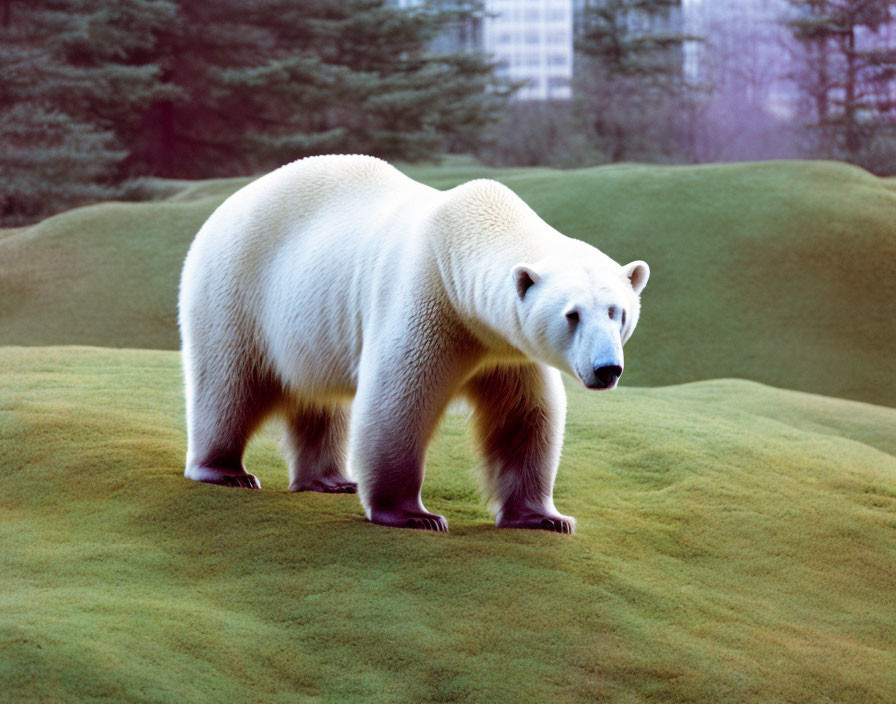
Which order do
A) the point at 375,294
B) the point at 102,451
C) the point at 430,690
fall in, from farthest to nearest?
the point at 102,451 → the point at 375,294 → the point at 430,690

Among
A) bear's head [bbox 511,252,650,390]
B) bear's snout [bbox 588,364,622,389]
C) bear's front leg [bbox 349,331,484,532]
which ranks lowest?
bear's front leg [bbox 349,331,484,532]

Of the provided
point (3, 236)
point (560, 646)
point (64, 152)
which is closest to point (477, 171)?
point (64, 152)

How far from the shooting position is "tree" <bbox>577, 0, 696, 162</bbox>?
70.7ft

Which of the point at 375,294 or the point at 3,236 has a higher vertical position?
the point at 375,294

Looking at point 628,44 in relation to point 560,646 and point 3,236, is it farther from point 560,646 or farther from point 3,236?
point 560,646

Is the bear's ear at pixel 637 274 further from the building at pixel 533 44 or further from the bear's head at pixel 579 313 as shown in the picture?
the building at pixel 533 44

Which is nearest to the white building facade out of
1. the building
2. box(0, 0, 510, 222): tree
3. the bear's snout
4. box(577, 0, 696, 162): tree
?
the building

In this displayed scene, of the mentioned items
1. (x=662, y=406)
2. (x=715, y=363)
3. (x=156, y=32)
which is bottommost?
(x=715, y=363)

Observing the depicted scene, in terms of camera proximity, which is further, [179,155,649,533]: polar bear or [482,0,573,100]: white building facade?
[482,0,573,100]: white building facade

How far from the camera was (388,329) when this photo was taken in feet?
11.6

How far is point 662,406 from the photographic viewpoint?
650 centimetres

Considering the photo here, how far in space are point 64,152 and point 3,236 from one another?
15.1 ft

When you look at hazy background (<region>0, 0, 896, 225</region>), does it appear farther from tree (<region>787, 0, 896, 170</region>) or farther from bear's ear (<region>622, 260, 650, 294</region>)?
bear's ear (<region>622, 260, 650, 294</region>)

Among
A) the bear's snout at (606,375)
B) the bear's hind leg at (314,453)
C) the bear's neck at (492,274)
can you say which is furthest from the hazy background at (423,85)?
the bear's snout at (606,375)
